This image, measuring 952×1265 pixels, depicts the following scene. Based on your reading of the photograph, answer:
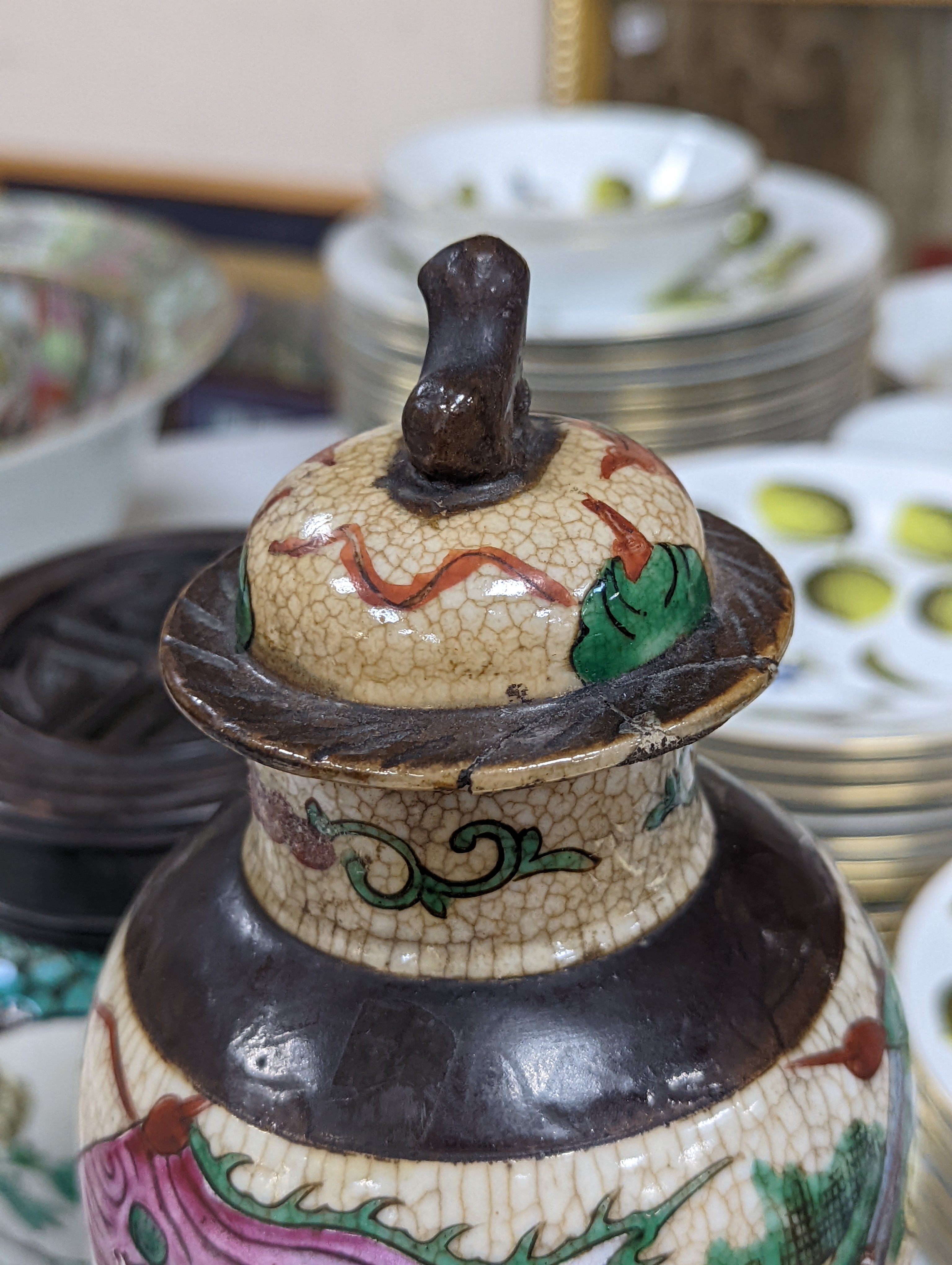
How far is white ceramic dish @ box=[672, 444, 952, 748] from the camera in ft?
3.77

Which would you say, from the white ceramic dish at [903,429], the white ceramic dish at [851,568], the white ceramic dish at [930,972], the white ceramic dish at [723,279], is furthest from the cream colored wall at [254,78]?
the white ceramic dish at [930,972]

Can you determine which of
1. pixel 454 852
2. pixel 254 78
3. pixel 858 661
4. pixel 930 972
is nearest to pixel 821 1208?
pixel 454 852

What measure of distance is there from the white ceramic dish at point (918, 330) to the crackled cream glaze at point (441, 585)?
1292mm

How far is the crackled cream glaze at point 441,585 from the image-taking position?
490mm

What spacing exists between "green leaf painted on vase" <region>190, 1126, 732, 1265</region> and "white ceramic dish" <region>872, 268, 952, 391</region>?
1.38 metres

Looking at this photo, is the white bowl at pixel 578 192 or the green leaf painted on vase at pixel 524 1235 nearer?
the green leaf painted on vase at pixel 524 1235

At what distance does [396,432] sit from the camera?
574 mm

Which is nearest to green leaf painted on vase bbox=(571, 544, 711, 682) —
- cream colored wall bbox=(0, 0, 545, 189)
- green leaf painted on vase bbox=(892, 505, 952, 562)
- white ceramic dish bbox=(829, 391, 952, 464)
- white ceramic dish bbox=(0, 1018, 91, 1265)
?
white ceramic dish bbox=(0, 1018, 91, 1265)

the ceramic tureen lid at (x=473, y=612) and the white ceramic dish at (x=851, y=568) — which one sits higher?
the ceramic tureen lid at (x=473, y=612)

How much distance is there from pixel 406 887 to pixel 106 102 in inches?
108

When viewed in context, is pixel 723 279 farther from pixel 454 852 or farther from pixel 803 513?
pixel 454 852

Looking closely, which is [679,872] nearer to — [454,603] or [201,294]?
[454,603]

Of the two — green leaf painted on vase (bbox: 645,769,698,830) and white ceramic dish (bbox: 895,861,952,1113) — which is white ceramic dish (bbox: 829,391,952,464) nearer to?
white ceramic dish (bbox: 895,861,952,1113)

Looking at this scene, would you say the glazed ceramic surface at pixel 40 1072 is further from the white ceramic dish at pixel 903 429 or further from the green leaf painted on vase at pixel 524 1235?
the white ceramic dish at pixel 903 429
